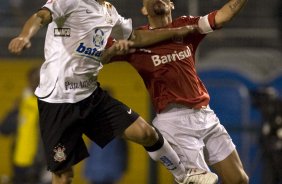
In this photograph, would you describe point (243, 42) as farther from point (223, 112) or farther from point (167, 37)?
point (167, 37)

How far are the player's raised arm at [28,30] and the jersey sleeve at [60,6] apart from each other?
6 centimetres

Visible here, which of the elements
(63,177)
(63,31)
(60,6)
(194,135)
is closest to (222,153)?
(194,135)

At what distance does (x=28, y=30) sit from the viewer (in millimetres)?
5988

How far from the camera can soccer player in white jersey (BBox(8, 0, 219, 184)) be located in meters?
6.57

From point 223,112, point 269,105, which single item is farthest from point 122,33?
point 223,112

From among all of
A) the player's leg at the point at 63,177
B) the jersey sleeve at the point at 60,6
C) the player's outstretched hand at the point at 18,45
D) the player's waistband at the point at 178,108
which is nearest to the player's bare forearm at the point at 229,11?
the player's waistband at the point at 178,108

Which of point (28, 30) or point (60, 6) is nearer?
point (28, 30)

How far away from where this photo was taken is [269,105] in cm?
930

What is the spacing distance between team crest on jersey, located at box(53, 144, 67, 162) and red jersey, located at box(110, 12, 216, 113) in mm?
886

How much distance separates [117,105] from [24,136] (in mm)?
3631

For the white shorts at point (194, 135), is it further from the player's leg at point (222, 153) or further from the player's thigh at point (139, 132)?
the player's thigh at point (139, 132)

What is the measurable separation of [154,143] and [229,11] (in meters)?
1.07

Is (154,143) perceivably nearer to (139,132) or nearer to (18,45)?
(139,132)

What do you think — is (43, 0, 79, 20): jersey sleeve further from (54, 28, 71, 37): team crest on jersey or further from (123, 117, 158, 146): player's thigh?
(123, 117, 158, 146): player's thigh
